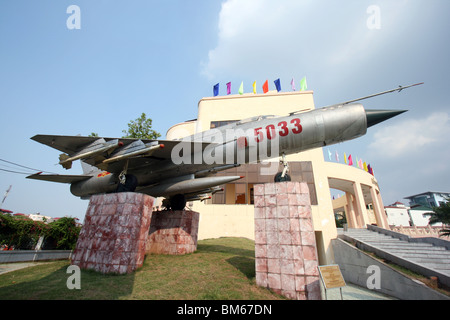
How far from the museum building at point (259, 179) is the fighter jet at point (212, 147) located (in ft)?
24.4

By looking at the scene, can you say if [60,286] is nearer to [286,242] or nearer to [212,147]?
[286,242]

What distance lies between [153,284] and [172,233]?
4.53 metres

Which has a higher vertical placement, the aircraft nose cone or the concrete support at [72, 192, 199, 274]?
the aircraft nose cone

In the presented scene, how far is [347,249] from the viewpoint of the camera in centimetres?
1420

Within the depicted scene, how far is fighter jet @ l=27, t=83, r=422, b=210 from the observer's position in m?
7.94

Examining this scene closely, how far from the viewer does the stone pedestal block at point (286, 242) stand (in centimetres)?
610

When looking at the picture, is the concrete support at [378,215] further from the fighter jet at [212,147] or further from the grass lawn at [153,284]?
the grass lawn at [153,284]

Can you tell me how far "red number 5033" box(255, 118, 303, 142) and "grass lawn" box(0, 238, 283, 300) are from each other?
5282mm

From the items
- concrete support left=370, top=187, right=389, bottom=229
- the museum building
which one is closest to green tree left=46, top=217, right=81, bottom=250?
the museum building

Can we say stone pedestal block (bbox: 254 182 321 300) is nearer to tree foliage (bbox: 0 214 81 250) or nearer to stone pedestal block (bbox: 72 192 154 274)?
stone pedestal block (bbox: 72 192 154 274)

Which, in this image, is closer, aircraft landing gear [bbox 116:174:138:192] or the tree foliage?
aircraft landing gear [bbox 116:174:138:192]

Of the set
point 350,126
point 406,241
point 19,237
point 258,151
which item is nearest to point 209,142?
point 258,151

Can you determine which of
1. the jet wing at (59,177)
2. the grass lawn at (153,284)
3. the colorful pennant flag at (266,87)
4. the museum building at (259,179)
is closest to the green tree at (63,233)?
the jet wing at (59,177)
